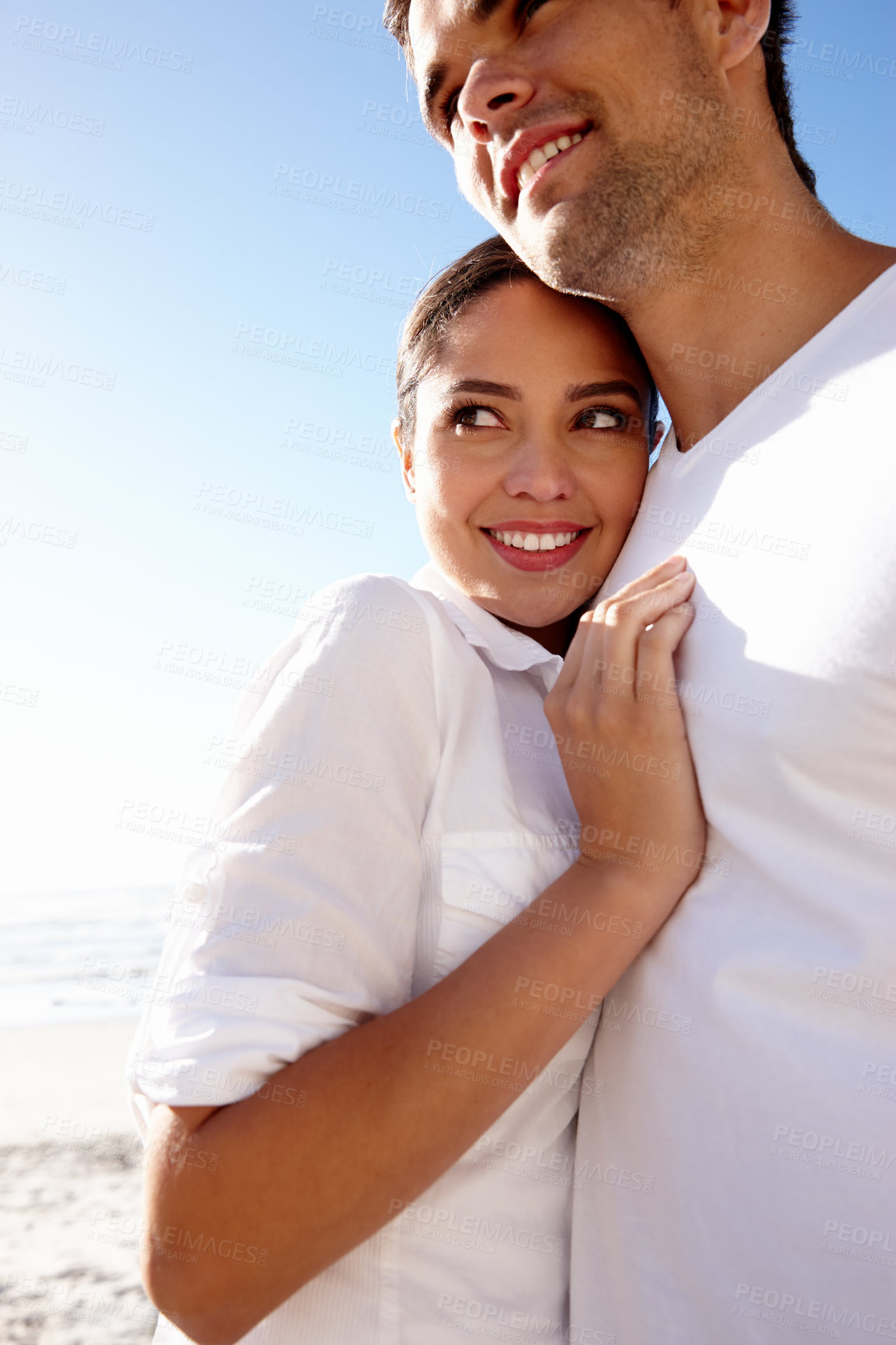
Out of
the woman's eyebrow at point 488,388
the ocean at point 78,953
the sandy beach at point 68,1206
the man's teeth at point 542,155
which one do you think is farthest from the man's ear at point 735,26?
the ocean at point 78,953

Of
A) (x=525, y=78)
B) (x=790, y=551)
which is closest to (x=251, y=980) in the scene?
(x=790, y=551)

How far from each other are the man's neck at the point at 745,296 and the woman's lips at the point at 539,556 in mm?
327

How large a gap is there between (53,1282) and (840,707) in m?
6.00

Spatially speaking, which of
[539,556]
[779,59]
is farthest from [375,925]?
[779,59]

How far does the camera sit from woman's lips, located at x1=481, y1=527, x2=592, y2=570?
7.18 feet

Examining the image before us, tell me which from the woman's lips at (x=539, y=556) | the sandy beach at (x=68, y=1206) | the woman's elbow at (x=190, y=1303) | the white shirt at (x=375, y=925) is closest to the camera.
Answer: the woman's elbow at (x=190, y=1303)

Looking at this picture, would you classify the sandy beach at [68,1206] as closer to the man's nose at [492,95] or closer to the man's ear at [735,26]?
the man's nose at [492,95]

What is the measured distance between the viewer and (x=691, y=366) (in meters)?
2.07

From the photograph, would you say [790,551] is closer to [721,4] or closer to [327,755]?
[327,755]

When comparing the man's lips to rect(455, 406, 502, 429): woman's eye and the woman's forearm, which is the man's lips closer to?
rect(455, 406, 502, 429): woman's eye

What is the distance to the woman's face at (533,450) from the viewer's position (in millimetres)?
2158

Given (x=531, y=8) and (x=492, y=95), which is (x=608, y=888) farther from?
(x=531, y=8)

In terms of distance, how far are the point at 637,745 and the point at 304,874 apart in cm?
59

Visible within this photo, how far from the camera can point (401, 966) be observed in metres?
1.57
